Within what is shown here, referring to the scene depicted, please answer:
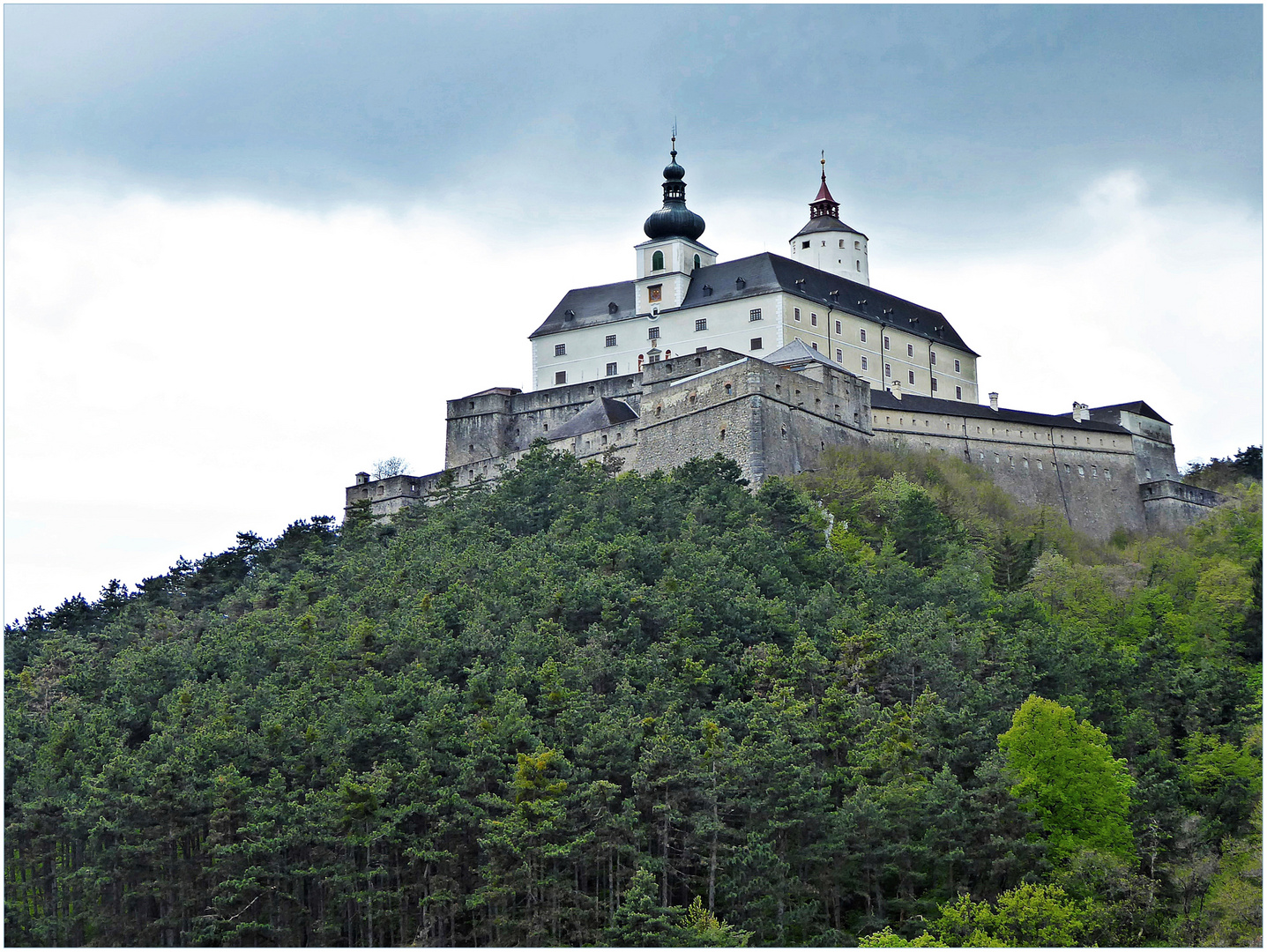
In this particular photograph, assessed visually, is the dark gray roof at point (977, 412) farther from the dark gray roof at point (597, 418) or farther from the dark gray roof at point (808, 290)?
the dark gray roof at point (597, 418)

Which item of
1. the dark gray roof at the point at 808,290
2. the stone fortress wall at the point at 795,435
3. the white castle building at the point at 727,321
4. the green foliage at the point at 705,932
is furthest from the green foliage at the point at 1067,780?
the dark gray roof at the point at 808,290

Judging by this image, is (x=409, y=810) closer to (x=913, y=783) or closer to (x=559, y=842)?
(x=559, y=842)

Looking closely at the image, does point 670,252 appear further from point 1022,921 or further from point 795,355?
point 1022,921

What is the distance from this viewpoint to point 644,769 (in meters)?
30.7

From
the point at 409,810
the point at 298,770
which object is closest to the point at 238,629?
the point at 298,770

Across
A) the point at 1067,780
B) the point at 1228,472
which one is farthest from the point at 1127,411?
the point at 1067,780

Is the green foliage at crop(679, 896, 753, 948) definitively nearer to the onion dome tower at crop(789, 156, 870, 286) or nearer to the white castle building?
the white castle building

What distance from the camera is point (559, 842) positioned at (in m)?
29.8

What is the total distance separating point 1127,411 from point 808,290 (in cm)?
1200

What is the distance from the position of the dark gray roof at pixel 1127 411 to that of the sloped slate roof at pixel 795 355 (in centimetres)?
1025

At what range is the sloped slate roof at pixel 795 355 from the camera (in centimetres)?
5662

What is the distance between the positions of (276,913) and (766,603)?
41.3 ft

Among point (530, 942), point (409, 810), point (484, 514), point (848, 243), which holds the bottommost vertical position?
point (530, 942)

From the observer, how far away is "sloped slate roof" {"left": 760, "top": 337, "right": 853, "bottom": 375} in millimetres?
56625
